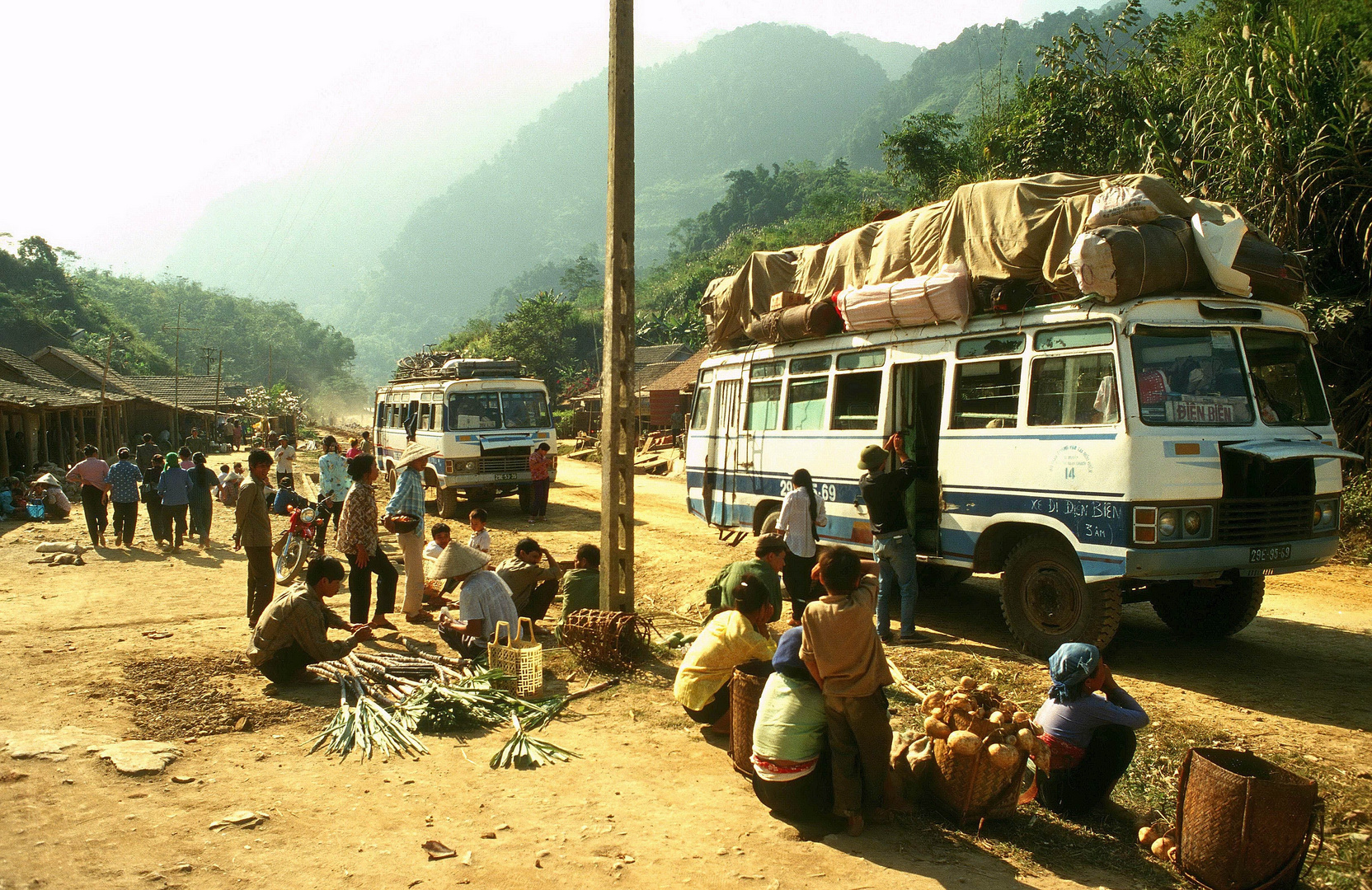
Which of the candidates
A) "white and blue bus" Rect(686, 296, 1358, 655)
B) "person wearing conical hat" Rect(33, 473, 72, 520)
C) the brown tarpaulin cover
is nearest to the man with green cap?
"white and blue bus" Rect(686, 296, 1358, 655)

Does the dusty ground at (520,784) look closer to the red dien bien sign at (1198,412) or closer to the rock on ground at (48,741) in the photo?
the rock on ground at (48,741)

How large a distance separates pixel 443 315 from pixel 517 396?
613 ft

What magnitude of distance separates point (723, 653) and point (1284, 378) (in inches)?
195

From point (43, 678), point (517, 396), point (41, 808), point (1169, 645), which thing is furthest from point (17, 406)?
point (1169, 645)

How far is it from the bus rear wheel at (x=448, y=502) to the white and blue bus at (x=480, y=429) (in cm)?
2

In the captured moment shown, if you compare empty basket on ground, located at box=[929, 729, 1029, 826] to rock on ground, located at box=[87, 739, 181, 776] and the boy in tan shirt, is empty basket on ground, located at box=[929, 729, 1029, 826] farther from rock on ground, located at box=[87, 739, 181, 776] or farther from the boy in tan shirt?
rock on ground, located at box=[87, 739, 181, 776]

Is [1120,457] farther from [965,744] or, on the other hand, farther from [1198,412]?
[965,744]

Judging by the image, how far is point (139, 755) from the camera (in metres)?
5.63

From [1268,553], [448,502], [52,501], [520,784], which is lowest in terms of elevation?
[520,784]

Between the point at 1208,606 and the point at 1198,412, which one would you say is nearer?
the point at 1198,412

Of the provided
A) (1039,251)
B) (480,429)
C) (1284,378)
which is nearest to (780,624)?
(1039,251)

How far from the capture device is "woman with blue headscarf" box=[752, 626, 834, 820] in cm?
471

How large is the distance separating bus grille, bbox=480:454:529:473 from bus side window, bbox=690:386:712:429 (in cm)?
620

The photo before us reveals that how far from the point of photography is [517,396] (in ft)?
60.3
